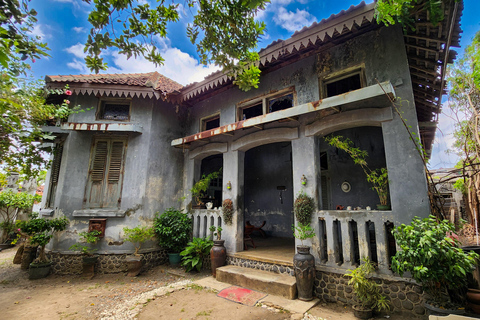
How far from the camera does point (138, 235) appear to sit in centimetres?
656

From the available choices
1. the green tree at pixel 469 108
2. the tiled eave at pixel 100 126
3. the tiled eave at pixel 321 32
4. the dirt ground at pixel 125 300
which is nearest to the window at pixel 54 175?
the tiled eave at pixel 100 126

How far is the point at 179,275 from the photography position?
633cm

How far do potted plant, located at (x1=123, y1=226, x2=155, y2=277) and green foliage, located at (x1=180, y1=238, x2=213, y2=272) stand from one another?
1.15m

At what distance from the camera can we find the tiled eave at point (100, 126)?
7.01m

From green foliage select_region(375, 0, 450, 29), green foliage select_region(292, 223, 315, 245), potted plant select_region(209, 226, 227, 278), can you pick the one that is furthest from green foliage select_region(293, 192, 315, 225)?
green foliage select_region(375, 0, 450, 29)

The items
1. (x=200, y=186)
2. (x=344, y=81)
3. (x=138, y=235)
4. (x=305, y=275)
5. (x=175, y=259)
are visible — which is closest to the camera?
(x=305, y=275)

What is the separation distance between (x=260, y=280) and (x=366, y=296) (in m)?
2.00

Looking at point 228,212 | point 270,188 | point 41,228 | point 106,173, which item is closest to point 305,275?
point 228,212

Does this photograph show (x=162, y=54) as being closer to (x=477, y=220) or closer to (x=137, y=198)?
(x=137, y=198)

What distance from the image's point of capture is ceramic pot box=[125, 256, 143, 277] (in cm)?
634

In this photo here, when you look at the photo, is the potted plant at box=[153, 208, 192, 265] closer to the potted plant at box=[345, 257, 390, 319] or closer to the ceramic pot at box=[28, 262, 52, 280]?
the ceramic pot at box=[28, 262, 52, 280]

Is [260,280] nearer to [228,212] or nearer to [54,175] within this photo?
[228,212]

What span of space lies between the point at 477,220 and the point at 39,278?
11675 millimetres

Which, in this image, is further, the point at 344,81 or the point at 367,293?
the point at 344,81
